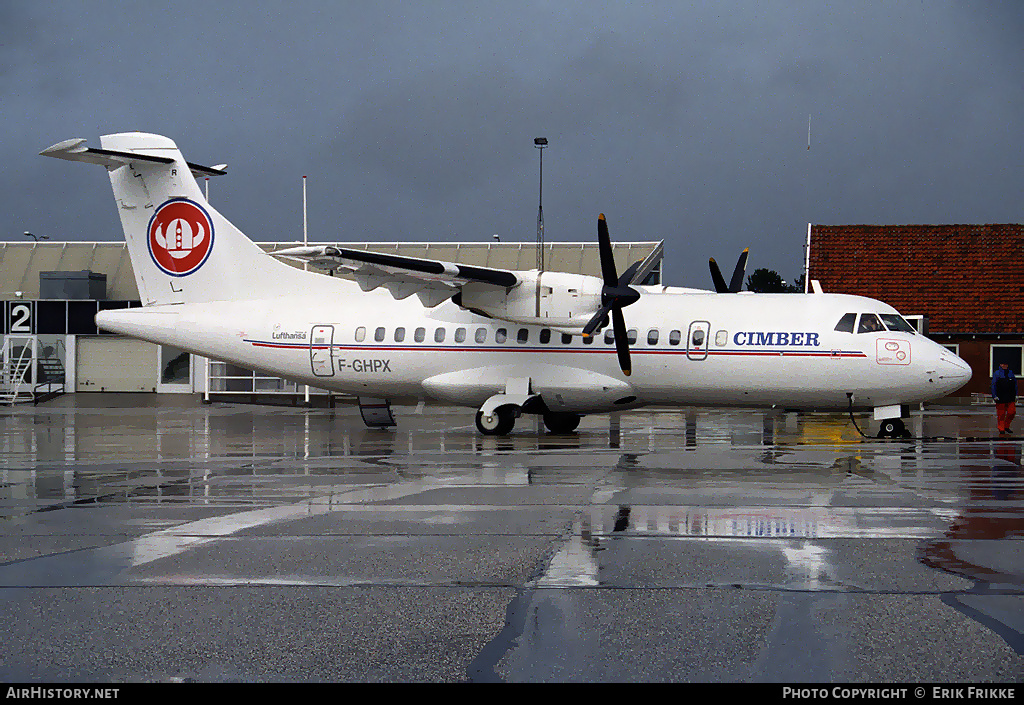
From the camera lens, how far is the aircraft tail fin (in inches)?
995

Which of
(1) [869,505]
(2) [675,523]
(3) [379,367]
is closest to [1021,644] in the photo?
(2) [675,523]

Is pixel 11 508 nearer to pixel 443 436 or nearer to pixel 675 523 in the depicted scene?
pixel 675 523

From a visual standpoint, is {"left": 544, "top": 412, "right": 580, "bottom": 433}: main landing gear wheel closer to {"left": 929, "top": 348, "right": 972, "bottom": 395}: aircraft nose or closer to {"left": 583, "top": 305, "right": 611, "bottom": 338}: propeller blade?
{"left": 583, "top": 305, "right": 611, "bottom": 338}: propeller blade

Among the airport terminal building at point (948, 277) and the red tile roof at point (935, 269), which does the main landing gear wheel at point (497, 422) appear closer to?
the airport terminal building at point (948, 277)

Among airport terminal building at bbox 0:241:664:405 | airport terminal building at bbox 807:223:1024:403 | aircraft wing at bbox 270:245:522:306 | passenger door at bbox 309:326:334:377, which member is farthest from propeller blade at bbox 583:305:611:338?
airport terminal building at bbox 807:223:1024:403

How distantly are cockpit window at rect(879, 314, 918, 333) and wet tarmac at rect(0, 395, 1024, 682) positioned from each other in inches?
221

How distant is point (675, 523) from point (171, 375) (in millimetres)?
36932

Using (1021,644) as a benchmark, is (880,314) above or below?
above

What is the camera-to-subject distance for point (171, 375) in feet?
141

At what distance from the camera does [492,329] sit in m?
23.5

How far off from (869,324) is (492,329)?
330 inches

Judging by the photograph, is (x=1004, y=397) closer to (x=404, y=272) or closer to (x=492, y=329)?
(x=492, y=329)

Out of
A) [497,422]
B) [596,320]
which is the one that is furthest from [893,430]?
[497,422]

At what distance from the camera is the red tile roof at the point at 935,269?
39.1 m
